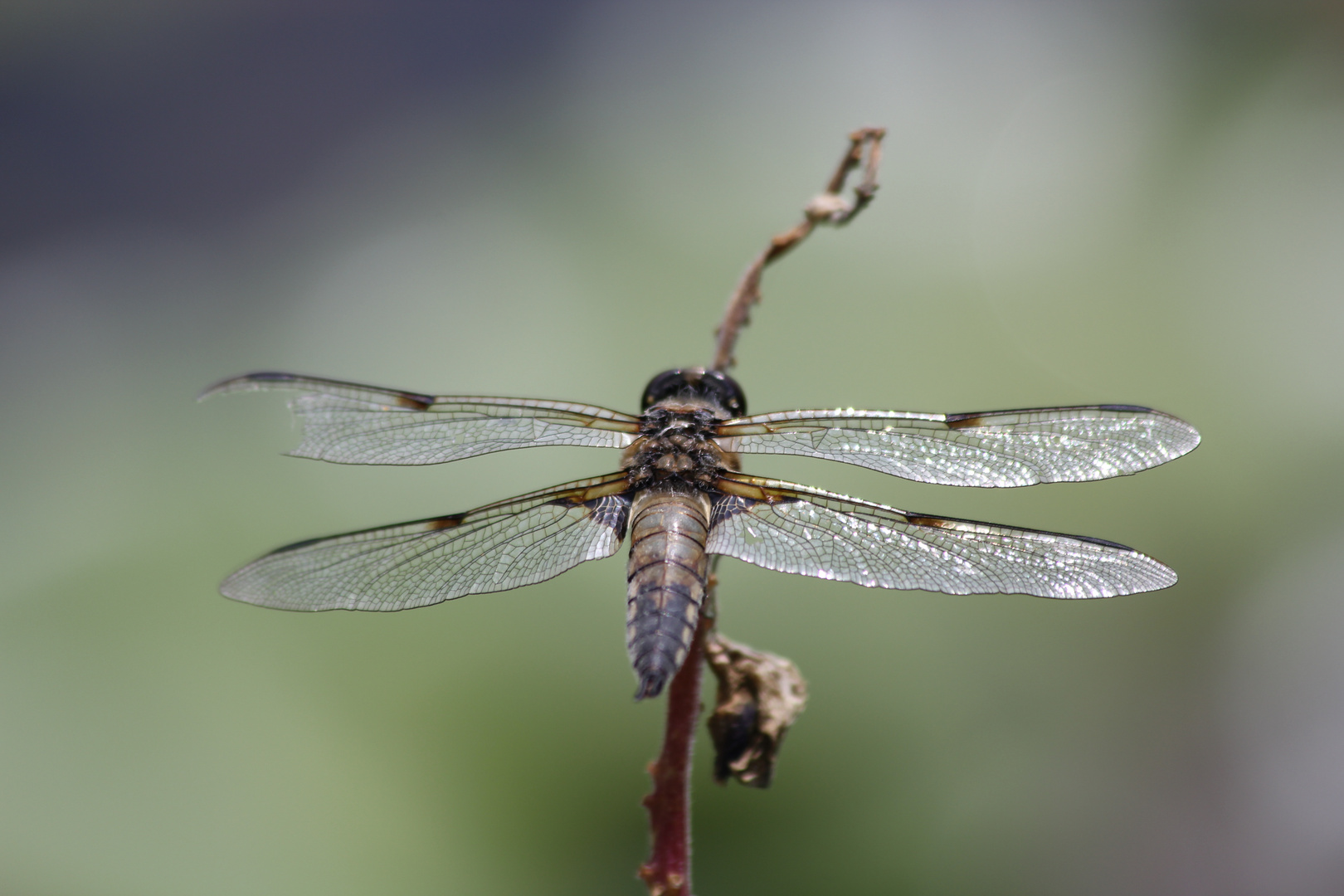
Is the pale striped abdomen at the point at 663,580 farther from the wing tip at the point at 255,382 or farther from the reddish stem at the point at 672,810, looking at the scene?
the wing tip at the point at 255,382

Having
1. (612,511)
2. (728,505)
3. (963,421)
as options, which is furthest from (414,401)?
(963,421)

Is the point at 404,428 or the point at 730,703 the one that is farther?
the point at 404,428

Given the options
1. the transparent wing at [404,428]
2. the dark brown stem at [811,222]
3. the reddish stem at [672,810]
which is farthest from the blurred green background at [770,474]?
the reddish stem at [672,810]

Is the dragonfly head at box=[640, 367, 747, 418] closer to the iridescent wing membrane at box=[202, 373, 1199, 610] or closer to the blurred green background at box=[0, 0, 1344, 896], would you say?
the iridescent wing membrane at box=[202, 373, 1199, 610]

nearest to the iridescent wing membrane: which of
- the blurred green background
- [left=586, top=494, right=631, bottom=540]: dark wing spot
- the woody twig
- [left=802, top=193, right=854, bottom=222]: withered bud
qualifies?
[left=586, top=494, right=631, bottom=540]: dark wing spot

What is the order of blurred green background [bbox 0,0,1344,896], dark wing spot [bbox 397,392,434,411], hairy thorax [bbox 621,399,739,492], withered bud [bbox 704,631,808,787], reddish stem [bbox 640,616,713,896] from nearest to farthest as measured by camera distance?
reddish stem [bbox 640,616,713,896], withered bud [bbox 704,631,808,787], hairy thorax [bbox 621,399,739,492], dark wing spot [bbox 397,392,434,411], blurred green background [bbox 0,0,1344,896]

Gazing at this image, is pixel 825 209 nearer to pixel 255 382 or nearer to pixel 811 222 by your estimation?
pixel 811 222

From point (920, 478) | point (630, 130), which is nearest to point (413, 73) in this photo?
point (630, 130)

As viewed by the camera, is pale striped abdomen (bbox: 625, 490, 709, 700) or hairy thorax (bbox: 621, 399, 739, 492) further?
hairy thorax (bbox: 621, 399, 739, 492)
